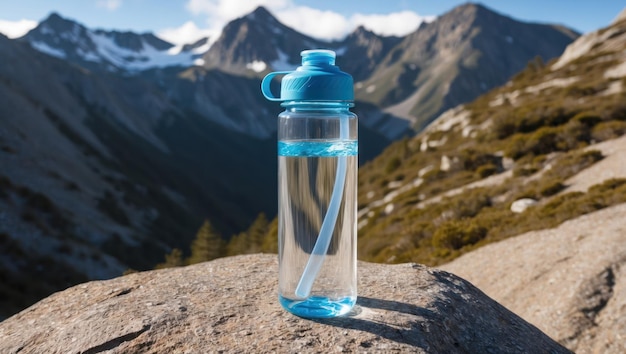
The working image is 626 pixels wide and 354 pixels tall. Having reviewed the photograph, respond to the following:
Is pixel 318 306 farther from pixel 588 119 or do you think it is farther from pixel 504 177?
pixel 588 119

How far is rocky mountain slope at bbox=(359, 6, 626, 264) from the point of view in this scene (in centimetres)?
1598

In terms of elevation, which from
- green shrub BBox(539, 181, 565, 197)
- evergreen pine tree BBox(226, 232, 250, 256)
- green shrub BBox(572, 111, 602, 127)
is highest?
green shrub BBox(572, 111, 602, 127)

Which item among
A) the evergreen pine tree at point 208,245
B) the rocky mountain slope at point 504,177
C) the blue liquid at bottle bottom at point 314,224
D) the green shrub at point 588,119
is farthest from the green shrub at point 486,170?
the evergreen pine tree at point 208,245

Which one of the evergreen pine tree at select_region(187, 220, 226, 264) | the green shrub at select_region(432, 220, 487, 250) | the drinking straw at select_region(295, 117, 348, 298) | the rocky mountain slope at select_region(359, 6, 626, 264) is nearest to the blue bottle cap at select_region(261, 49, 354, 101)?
the drinking straw at select_region(295, 117, 348, 298)

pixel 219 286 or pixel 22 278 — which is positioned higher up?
pixel 219 286

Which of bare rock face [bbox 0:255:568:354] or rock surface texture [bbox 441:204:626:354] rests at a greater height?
bare rock face [bbox 0:255:568:354]

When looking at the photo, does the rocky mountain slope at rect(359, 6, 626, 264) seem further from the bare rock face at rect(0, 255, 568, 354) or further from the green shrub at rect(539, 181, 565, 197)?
the bare rock face at rect(0, 255, 568, 354)

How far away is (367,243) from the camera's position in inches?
917

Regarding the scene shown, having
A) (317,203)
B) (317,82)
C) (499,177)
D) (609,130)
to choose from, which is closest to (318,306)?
(317,203)

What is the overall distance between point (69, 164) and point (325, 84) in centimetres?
7806

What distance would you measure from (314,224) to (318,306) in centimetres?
77

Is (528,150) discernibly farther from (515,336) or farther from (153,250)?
(153,250)

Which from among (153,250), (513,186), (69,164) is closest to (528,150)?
(513,186)

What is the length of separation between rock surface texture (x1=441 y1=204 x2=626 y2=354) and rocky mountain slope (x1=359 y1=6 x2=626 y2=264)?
4.77 feet
